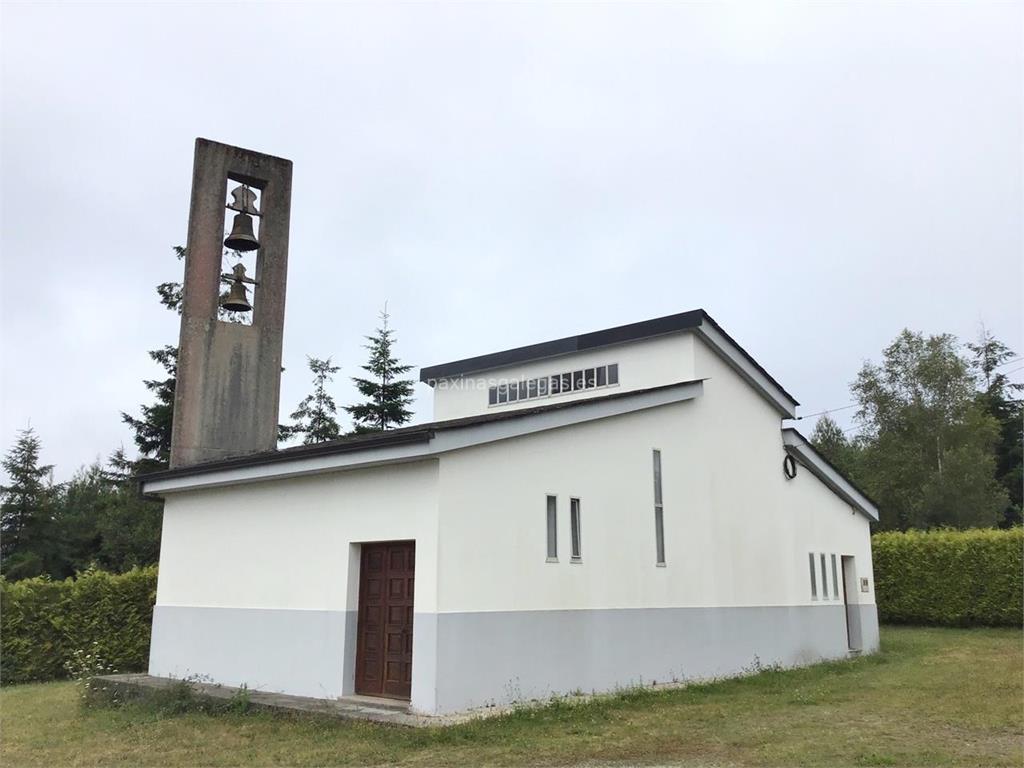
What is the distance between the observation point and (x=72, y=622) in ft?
54.2

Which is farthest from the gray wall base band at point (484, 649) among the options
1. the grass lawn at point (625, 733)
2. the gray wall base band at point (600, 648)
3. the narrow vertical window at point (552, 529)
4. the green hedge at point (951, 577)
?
the green hedge at point (951, 577)

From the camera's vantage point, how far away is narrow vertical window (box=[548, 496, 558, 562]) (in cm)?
1102

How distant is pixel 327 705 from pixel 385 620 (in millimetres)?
1239

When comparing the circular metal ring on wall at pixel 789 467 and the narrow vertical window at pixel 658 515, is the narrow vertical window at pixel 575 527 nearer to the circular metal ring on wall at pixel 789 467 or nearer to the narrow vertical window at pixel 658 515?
the narrow vertical window at pixel 658 515

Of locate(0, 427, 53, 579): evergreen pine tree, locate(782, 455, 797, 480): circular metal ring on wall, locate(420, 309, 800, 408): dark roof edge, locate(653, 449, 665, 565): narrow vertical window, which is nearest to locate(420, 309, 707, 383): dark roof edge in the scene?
locate(420, 309, 800, 408): dark roof edge

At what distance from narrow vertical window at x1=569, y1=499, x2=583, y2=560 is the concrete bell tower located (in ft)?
21.4

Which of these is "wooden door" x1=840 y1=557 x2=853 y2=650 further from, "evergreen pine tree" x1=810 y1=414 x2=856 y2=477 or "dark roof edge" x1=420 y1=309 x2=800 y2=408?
"evergreen pine tree" x1=810 y1=414 x2=856 y2=477

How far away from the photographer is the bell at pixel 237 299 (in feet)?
49.6

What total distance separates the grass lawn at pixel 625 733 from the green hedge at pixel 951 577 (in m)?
9.73

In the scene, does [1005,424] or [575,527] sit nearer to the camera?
[575,527]

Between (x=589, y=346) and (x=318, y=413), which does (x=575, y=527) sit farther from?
(x=318, y=413)

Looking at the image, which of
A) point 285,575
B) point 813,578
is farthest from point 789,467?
point 285,575

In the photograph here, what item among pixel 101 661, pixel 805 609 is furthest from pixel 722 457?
pixel 101 661

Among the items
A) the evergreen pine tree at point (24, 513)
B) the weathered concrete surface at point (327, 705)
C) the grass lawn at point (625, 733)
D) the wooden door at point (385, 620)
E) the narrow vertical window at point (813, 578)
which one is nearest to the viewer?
the grass lawn at point (625, 733)
